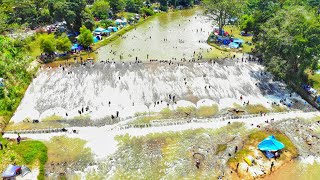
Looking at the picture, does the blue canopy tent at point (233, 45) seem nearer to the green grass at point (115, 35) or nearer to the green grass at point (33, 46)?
the green grass at point (115, 35)

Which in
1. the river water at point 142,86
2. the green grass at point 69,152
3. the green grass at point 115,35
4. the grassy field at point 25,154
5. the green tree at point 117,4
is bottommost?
the green grass at point 69,152

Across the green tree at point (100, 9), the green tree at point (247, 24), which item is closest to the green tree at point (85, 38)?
the green tree at point (100, 9)

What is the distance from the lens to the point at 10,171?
3853 cm

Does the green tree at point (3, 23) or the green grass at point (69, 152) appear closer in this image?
the green grass at point (69, 152)

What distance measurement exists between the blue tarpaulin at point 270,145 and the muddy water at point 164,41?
3648cm

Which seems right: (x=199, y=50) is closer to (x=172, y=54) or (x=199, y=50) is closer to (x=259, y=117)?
(x=172, y=54)

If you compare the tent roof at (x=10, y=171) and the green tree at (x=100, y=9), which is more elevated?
the green tree at (x=100, y=9)

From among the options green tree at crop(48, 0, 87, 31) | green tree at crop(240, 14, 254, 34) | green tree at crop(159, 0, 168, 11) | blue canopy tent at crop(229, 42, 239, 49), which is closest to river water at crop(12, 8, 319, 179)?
blue canopy tent at crop(229, 42, 239, 49)

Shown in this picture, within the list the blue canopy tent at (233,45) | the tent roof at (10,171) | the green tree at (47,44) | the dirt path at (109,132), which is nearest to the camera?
the tent roof at (10,171)

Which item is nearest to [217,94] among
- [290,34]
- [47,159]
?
[290,34]

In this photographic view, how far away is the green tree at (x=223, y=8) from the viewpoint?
87375 mm

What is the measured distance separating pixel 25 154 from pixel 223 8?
68201 millimetres

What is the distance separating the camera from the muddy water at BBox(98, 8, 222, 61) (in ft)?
254

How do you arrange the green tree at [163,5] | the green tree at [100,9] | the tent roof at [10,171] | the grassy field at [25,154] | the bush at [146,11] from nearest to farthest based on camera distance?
the tent roof at [10,171] < the grassy field at [25,154] < the green tree at [100,9] < the bush at [146,11] < the green tree at [163,5]
